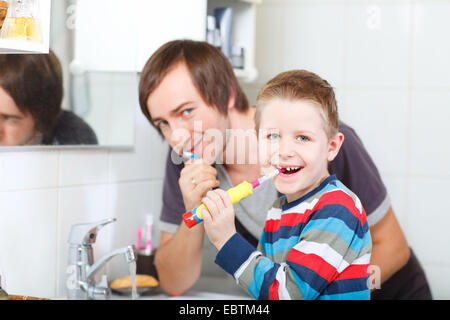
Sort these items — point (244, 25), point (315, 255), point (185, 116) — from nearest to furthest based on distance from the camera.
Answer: point (315, 255) < point (185, 116) < point (244, 25)

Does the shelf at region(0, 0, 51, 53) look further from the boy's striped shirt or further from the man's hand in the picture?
the boy's striped shirt

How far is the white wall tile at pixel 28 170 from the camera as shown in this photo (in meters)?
0.85

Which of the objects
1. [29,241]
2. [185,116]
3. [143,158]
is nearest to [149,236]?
[143,158]

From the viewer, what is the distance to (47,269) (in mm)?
950

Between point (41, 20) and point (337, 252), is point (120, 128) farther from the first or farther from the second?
point (337, 252)

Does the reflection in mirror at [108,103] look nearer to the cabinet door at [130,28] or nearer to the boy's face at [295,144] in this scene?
the cabinet door at [130,28]

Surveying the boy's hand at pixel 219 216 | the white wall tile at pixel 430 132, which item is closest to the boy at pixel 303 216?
the boy's hand at pixel 219 216

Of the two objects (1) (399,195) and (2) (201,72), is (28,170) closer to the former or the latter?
(2) (201,72)

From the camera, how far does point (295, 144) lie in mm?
625

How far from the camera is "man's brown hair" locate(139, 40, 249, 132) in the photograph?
85 cm

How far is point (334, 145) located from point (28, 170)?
0.52 m

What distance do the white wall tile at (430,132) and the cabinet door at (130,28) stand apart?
40 centimetres

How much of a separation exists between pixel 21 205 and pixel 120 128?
289 millimetres
